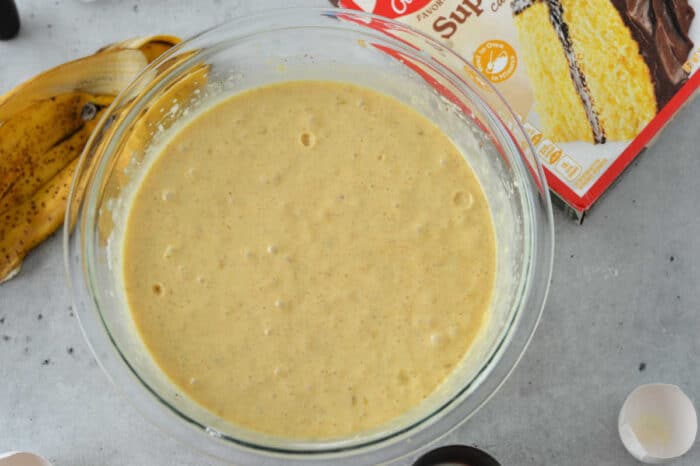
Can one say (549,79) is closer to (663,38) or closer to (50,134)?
(663,38)

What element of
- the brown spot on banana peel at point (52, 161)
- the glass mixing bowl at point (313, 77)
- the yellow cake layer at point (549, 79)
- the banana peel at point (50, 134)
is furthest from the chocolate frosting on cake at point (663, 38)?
the brown spot on banana peel at point (52, 161)

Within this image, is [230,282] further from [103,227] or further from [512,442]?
[512,442]

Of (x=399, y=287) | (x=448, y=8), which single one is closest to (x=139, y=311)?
(x=399, y=287)

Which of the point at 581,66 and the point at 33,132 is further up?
the point at 33,132

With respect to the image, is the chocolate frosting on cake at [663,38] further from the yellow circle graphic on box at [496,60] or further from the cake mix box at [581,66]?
the yellow circle graphic on box at [496,60]

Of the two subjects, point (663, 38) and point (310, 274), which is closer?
point (310, 274)

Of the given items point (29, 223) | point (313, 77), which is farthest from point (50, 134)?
point (313, 77)
